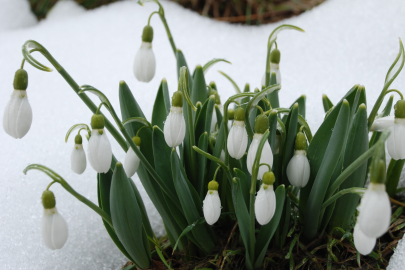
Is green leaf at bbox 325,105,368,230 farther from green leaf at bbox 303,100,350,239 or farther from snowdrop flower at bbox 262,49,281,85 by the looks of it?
snowdrop flower at bbox 262,49,281,85

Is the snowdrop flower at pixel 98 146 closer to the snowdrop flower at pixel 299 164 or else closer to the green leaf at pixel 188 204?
the green leaf at pixel 188 204

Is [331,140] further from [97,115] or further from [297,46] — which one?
[297,46]

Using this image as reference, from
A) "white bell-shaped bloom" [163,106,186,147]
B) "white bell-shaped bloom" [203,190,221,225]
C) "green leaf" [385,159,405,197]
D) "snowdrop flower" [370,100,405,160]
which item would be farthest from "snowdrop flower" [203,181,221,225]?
"green leaf" [385,159,405,197]

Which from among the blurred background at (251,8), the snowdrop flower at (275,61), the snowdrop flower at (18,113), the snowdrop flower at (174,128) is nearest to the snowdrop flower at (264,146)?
the snowdrop flower at (174,128)

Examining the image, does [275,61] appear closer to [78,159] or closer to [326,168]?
[326,168]

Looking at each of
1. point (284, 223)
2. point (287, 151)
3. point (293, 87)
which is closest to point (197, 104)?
point (287, 151)
